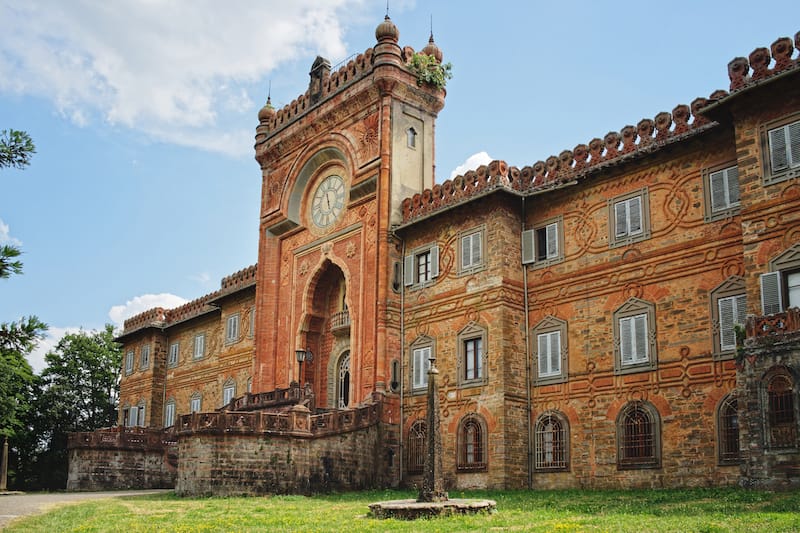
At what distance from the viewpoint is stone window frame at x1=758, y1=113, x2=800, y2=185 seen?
19031mm

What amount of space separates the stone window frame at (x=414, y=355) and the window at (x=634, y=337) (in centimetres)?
663

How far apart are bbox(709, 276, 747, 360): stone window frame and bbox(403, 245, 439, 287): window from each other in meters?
9.70

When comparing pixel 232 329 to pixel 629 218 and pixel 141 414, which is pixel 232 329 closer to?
pixel 141 414

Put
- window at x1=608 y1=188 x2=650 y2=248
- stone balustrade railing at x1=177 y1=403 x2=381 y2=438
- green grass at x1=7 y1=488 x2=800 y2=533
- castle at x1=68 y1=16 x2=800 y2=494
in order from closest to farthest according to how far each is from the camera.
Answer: green grass at x1=7 y1=488 x2=800 y2=533 < castle at x1=68 y1=16 x2=800 y2=494 < window at x1=608 y1=188 x2=650 y2=248 < stone balustrade railing at x1=177 y1=403 x2=381 y2=438

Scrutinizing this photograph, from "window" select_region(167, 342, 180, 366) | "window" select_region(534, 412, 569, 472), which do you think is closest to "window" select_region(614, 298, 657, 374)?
"window" select_region(534, 412, 569, 472)

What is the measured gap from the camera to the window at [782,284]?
18.3 meters

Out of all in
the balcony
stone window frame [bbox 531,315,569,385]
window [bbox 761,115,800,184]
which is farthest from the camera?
the balcony

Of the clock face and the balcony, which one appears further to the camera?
the clock face

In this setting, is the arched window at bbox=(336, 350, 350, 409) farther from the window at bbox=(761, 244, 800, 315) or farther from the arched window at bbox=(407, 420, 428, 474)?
the window at bbox=(761, 244, 800, 315)

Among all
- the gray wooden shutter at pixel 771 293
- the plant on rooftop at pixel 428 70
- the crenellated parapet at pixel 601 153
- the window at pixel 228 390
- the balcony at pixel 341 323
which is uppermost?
the plant on rooftop at pixel 428 70

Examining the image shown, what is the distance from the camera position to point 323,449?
25.9 meters

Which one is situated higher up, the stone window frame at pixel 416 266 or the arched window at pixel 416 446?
the stone window frame at pixel 416 266

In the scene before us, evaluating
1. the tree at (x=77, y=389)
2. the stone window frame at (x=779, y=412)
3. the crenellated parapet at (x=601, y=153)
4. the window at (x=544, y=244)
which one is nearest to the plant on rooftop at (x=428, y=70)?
the crenellated parapet at (x=601, y=153)

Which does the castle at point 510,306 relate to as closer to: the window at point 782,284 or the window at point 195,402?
the window at point 782,284
